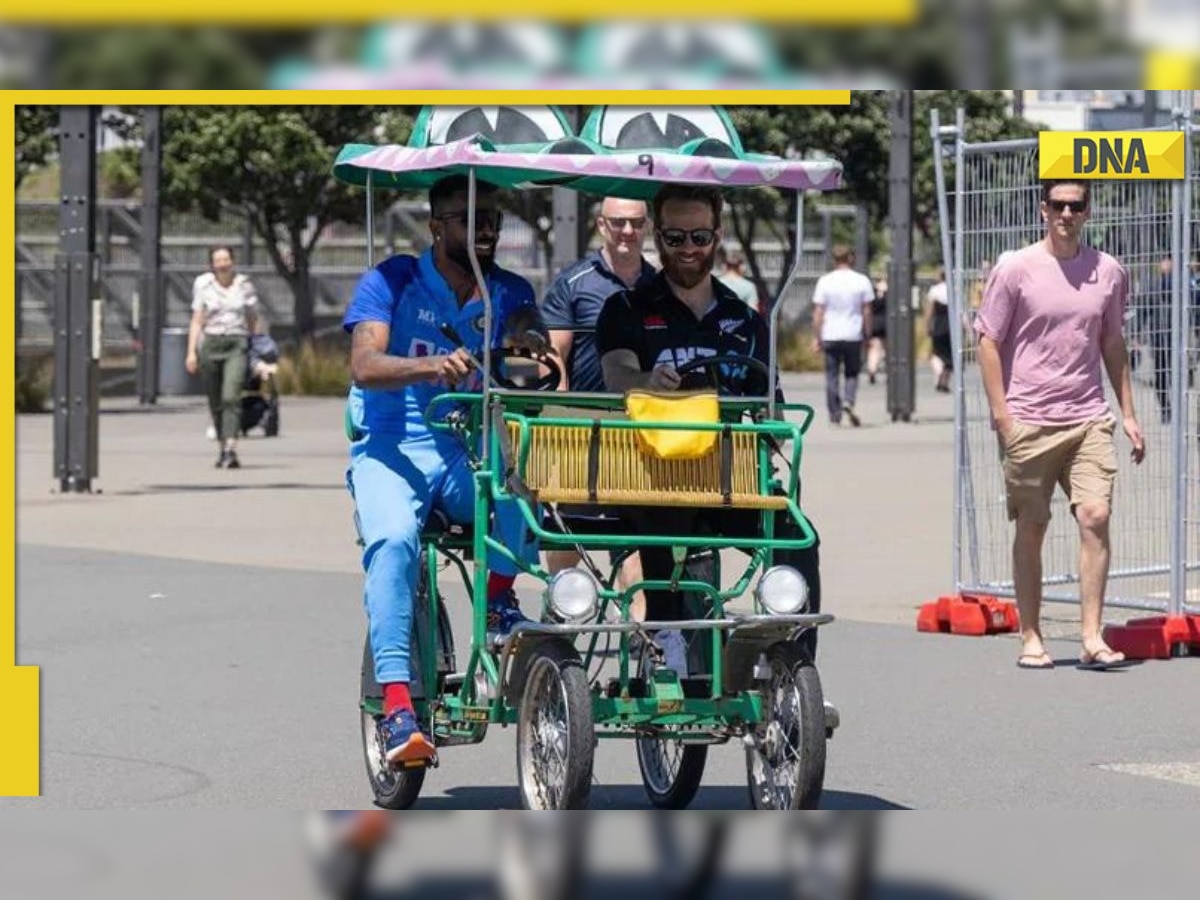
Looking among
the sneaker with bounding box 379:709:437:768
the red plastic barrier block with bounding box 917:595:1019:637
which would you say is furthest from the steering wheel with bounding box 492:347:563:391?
the red plastic barrier block with bounding box 917:595:1019:637

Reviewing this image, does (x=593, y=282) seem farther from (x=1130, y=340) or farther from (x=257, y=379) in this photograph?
(x=257, y=379)

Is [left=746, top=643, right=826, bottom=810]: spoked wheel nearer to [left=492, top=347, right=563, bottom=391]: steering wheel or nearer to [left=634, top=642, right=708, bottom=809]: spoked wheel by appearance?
[left=634, top=642, right=708, bottom=809]: spoked wheel

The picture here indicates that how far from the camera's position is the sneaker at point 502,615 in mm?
7766

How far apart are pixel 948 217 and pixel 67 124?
801cm

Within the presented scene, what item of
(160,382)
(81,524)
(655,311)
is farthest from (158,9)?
(160,382)

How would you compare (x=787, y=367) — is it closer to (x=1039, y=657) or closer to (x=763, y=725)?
(x=1039, y=657)

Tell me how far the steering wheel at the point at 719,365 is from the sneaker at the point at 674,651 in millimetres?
741

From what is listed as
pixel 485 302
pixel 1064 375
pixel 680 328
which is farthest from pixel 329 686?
pixel 485 302

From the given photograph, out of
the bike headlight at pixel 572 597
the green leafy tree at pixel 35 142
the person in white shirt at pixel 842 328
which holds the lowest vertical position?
the bike headlight at pixel 572 597

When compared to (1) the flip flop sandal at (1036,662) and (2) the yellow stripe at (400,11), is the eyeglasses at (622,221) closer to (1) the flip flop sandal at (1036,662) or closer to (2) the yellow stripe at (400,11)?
(1) the flip flop sandal at (1036,662)

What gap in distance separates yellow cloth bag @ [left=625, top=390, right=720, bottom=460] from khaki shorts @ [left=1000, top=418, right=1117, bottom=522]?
12.1 feet

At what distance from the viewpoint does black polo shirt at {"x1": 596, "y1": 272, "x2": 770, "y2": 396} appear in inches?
307

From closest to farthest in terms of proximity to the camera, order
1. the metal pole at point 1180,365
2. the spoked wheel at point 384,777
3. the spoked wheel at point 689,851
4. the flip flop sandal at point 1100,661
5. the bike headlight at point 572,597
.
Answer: the spoked wheel at point 689,851, the bike headlight at point 572,597, the spoked wheel at point 384,777, the flip flop sandal at point 1100,661, the metal pole at point 1180,365

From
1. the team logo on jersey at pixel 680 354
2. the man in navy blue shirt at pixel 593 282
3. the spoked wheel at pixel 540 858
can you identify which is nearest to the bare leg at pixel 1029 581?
the man in navy blue shirt at pixel 593 282
